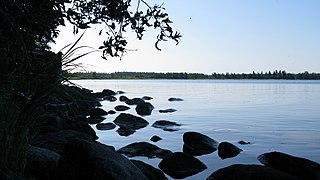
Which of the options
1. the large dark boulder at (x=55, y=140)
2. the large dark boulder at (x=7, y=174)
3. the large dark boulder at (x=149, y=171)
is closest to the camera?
the large dark boulder at (x=7, y=174)

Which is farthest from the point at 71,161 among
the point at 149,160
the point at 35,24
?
the point at 149,160

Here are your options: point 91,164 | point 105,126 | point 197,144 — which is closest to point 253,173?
point 91,164

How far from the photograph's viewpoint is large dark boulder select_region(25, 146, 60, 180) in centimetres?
567

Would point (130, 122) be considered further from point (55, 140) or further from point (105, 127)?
point (55, 140)

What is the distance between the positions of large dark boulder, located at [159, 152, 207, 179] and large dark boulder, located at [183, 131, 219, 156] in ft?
10.4

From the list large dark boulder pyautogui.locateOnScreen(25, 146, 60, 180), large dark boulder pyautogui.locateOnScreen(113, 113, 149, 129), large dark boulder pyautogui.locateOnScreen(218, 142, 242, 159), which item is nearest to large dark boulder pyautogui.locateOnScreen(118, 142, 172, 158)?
large dark boulder pyautogui.locateOnScreen(218, 142, 242, 159)

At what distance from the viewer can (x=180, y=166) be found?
38.3ft

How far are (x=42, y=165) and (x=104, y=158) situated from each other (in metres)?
0.95

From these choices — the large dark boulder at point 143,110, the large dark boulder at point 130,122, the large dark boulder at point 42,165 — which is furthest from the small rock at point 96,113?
the large dark boulder at point 42,165

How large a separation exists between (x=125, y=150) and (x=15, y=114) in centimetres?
1110

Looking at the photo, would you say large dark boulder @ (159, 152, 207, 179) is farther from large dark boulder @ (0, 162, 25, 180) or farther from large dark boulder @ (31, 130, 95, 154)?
large dark boulder @ (0, 162, 25, 180)

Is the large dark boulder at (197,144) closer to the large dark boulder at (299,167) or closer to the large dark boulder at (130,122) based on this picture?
the large dark boulder at (299,167)

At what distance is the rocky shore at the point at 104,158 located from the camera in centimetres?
506

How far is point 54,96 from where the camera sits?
12.9 ft
